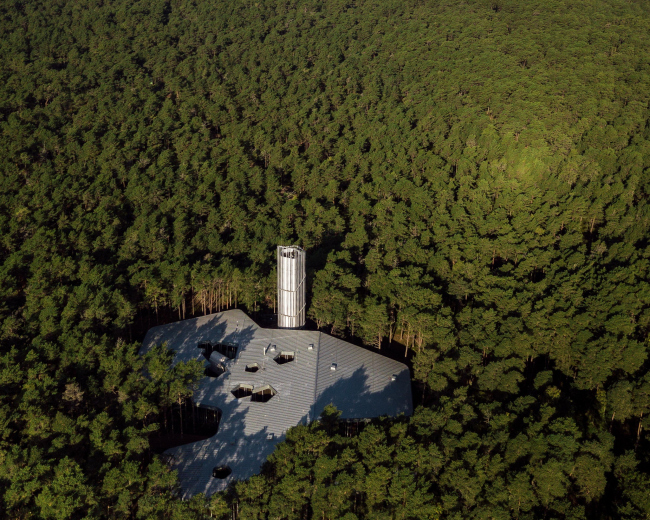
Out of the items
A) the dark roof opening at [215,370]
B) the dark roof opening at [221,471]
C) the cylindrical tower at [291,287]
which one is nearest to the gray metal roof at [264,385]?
the dark roof opening at [221,471]

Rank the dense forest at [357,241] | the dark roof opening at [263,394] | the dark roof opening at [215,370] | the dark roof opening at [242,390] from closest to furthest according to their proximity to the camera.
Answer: the dense forest at [357,241] < the dark roof opening at [263,394] < the dark roof opening at [242,390] < the dark roof opening at [215,370]

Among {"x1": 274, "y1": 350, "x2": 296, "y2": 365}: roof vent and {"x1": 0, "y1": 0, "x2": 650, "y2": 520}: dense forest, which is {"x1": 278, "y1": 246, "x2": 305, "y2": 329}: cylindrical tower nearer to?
{"x1": 0, "y1": 0, "x2": 650, "y2": 520}: dense forest

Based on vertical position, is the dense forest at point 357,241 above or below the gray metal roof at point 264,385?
above

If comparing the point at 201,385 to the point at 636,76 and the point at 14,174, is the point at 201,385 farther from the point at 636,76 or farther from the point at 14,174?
the point at 636,76

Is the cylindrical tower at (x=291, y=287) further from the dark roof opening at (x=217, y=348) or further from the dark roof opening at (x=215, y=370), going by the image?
the dark roof opening at (x=215, y=370)

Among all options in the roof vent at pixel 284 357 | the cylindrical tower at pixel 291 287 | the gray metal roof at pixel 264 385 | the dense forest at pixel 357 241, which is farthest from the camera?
the cylindrical tower at pixel 291 287

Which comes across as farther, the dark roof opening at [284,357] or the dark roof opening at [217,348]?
the dark roof opening at [217,348]

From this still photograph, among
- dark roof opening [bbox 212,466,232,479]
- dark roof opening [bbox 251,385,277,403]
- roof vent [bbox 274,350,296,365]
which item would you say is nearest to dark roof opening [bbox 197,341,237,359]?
roof vent [bbox 274,350,296,365]
